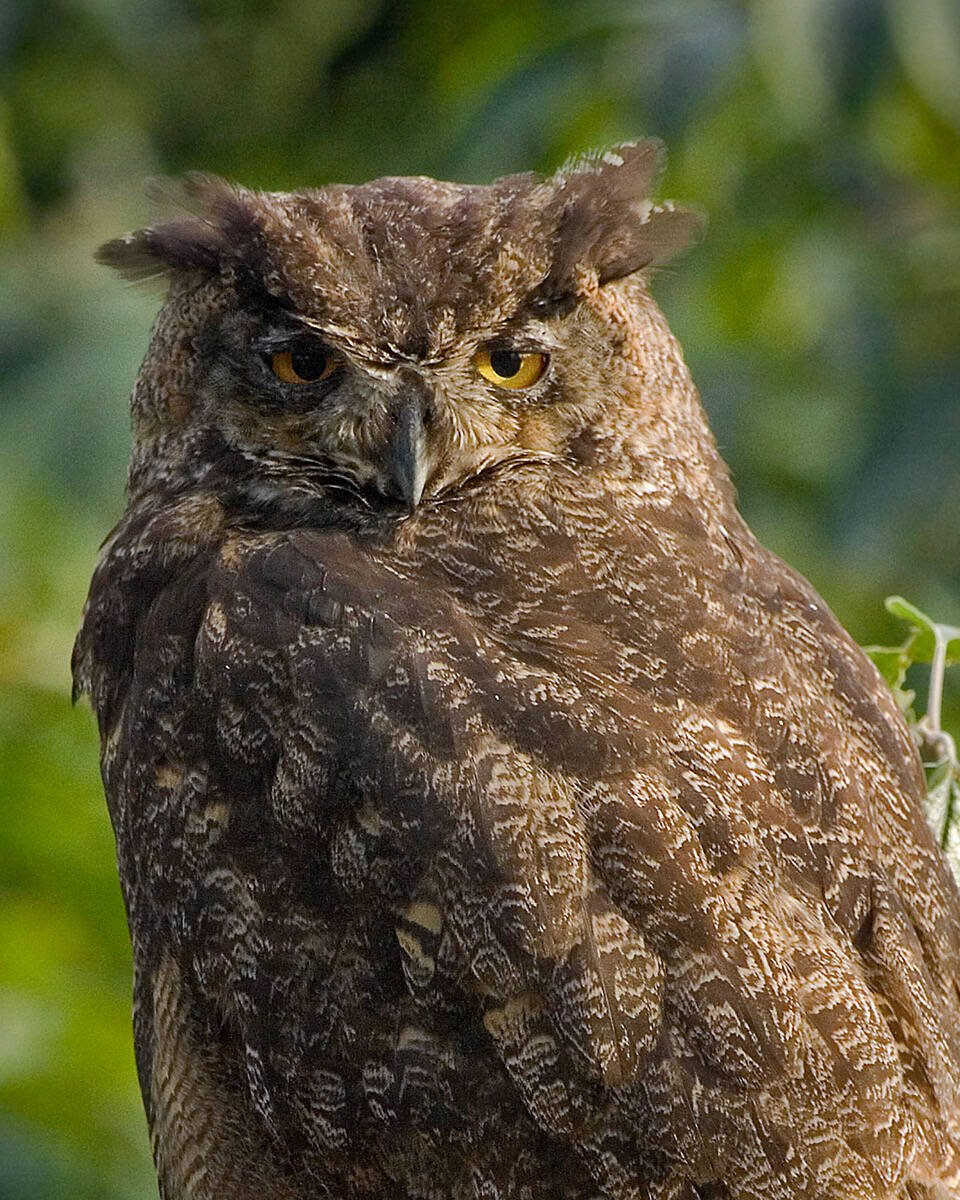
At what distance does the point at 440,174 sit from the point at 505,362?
3.68m

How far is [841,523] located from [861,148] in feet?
5.75

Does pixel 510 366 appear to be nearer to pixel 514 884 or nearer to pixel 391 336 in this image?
pixel 391 336

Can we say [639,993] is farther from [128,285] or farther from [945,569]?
[945,569]

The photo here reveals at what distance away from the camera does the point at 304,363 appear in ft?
11.1

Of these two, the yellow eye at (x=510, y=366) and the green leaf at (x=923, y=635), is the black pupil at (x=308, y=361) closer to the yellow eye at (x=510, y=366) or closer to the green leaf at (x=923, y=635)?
the yellow eye at (x=510, y=366)

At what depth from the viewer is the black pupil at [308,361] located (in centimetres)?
338

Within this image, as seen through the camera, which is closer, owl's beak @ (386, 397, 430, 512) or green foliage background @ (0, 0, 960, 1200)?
owl's beak @ (386, 397, 430, 512)

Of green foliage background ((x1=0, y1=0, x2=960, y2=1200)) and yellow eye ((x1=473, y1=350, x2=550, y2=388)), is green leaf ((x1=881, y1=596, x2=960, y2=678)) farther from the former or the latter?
green foliage background ((x1=0, y1=0, x2=960, y2=1200))

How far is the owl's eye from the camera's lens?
3363mm

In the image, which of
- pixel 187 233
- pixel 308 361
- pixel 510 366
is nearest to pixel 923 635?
pixel 510 366

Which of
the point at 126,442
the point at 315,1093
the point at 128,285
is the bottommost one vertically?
the point at 315,1093

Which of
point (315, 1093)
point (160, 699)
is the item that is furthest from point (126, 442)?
point (315, 1093)

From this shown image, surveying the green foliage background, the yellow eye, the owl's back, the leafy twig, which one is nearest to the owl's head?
the yellow eye

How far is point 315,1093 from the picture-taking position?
3047mm
